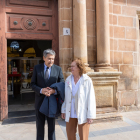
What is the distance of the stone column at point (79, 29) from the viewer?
13.9 feet

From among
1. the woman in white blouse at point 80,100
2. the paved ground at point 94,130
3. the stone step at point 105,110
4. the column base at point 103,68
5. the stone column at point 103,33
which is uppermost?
the stone column at point 103,33

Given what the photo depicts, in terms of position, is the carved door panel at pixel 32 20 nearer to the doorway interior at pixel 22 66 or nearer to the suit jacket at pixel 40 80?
the suit jacket at pixel 40 80

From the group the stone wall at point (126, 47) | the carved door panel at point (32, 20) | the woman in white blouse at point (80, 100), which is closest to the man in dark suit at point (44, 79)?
the woman in white blouse at point (80, 100)

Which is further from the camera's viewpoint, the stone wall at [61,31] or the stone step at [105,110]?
the stone wall at [61,31]

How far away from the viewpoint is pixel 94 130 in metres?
3.67

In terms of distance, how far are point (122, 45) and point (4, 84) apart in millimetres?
3962

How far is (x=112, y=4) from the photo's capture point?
500 centimetres

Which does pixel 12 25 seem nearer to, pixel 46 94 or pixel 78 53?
pixel 78 53

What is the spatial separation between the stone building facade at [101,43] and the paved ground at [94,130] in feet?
1.59

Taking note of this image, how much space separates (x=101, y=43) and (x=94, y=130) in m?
2.49

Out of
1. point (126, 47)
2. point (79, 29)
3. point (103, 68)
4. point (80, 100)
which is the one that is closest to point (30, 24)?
point (79, 29)

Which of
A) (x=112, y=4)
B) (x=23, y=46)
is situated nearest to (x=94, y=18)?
(x=112, y=4)

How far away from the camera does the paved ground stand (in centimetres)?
328

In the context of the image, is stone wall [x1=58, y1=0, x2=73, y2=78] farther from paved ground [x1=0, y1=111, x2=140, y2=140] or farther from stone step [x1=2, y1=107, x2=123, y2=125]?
paved ground [x1=0, y1=111, x2=140, y2=140]
